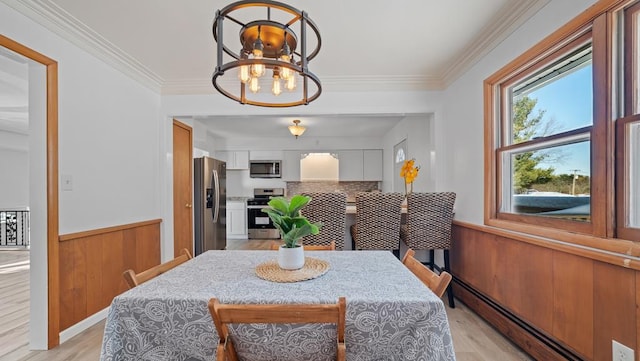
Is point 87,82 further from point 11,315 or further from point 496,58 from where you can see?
point 496,58

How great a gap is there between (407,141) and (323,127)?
1.66 metres

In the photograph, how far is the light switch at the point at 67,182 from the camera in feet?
6.84

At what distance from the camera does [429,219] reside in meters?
2.58

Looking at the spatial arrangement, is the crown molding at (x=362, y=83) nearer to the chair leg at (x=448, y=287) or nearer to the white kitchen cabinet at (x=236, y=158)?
the chair leg at (x=448, y=287)

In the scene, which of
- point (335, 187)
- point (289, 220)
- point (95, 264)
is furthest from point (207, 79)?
point (335, 187)

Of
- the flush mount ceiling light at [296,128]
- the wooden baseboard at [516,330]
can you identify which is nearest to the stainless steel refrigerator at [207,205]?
the flush mount ceiling light at [296,128]

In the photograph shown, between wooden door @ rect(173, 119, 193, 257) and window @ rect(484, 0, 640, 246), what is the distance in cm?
342

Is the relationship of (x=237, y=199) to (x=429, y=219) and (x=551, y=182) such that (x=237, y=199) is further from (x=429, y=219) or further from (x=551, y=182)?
(x=551, y=182)

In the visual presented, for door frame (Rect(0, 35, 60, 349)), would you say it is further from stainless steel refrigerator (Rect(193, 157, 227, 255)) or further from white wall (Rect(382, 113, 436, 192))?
white wall (Rect(382, 113, 436, 192))

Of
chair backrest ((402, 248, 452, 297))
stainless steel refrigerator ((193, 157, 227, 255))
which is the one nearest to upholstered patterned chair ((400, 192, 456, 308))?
chair backrest ((402, 248, 452, 297))

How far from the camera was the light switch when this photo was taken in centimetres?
209

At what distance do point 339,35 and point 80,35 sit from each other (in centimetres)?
197

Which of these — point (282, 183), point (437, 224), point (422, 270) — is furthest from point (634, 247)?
point (282, 183)

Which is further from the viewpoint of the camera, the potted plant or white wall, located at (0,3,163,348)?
white wall, located at (0,3,163,348)
